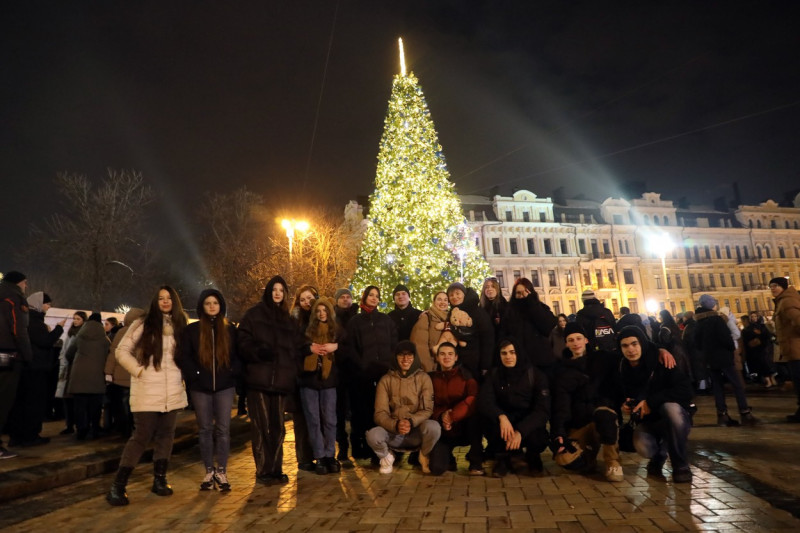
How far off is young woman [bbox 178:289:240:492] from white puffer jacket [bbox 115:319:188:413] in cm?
11

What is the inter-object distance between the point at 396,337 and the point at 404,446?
1493 millimetres

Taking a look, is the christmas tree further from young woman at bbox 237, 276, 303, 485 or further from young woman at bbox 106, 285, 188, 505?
Answer: young woman at bbox 106, 285, 188, 505

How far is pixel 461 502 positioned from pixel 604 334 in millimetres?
4625

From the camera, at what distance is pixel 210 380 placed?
18.3ft

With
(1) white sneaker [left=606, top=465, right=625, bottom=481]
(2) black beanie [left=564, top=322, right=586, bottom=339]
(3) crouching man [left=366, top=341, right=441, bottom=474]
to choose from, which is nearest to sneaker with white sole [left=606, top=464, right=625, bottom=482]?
(1) white sneaker [left=606, top=465, right=625, bottom=481]

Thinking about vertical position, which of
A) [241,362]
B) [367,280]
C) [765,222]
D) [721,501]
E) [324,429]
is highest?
[765,222]

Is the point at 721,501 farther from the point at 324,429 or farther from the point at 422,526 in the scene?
the point at 324,429

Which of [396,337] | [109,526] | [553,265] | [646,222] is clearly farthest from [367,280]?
[646,222]

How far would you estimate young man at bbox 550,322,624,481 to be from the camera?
5363 millimetres

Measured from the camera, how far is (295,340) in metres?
6.25

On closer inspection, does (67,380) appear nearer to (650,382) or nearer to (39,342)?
(39,342)

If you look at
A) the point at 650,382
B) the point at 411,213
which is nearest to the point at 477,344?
the point at 650,382

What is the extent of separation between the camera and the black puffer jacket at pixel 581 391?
226 inches

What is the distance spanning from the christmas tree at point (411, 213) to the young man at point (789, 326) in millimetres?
10577
